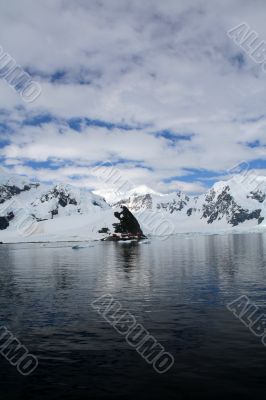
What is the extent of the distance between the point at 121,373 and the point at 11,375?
4.88m

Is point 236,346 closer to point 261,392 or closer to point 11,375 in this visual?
point 261,392

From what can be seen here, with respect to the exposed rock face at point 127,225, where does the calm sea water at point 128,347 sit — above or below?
below

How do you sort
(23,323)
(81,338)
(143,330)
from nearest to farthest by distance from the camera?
(81,338) < (143,330) < (23,323)

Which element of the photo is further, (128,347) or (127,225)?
(127,225)

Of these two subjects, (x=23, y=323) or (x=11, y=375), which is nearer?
(x=11, y=375)

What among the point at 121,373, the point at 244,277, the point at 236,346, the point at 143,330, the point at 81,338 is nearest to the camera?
the point at 121,373

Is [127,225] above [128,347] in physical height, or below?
above

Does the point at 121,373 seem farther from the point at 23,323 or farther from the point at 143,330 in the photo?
the point at 23,323

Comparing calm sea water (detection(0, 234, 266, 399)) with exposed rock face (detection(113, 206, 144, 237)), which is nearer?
calm sea water (detection(0, 234, 266, 399))

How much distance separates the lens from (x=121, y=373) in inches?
734

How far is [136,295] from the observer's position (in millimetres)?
37531

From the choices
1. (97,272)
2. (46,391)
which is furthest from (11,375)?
(97,272)

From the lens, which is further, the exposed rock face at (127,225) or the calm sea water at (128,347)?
the exposed rock face at (127,225)

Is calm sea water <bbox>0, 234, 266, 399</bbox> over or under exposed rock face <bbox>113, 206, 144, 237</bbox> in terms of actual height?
under
